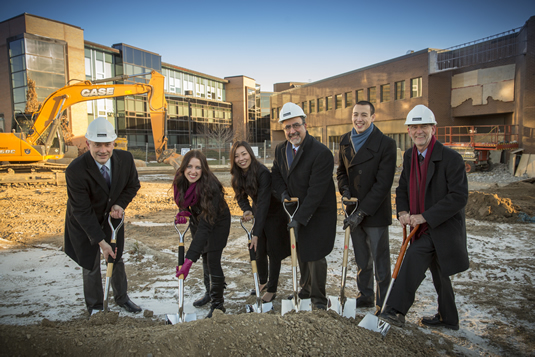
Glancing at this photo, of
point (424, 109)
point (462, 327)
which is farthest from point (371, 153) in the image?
point (462, 327)

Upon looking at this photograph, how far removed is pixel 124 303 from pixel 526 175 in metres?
18.8

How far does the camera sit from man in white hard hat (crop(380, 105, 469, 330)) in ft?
11.5

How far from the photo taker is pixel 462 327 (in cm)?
370

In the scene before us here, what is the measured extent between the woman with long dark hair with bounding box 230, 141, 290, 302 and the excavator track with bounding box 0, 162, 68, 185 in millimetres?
13706

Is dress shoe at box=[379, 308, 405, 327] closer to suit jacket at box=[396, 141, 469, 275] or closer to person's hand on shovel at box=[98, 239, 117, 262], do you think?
suit jacket at box=[396, 141, 469, 275]

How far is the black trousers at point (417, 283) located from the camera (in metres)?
3.57

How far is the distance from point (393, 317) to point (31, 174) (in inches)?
615

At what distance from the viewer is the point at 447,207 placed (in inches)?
136

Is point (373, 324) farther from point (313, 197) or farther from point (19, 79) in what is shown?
point (19, 79)

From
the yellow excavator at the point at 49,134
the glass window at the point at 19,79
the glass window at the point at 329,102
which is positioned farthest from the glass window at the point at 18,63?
the glass window at the point at 329,102

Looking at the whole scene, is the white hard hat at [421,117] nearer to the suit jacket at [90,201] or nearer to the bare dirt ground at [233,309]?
the bare dirt ground at [233,309]

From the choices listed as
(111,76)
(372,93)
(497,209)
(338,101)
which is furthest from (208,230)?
(111,76)

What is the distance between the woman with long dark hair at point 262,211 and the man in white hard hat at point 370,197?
0.84 metres

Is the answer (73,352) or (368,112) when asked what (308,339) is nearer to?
(73,352)
